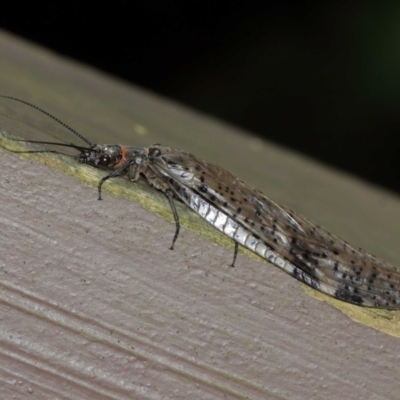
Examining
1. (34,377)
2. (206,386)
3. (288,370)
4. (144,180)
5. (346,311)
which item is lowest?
(34,377)

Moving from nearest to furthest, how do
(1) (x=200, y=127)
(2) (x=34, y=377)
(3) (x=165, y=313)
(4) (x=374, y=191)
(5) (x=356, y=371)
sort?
(2) (x=34, y=377) → (3) (x=165, y=313) → (5) (x=356, y=371) → (4) (x=374, y=191) → (1) (x=200, y=127)

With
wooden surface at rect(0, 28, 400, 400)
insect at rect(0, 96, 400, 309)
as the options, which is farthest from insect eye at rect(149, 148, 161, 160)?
wooden surface at rect(0, 28, 400, 400)

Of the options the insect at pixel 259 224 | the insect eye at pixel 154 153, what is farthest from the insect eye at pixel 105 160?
the insect eye at pixel 154 153

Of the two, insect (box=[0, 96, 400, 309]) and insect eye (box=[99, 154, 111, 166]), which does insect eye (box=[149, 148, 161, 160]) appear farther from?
insect eye (box=[99, 154, 111, 166])

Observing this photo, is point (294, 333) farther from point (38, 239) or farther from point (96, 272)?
point (38, 239)

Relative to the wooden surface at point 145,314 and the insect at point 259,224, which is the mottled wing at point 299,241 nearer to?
the insect at point 259,224

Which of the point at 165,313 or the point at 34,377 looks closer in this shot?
the point at 34,377

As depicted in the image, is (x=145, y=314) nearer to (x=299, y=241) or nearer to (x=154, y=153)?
(x=299, y=241)

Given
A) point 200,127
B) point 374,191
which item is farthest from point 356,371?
point 200,127
